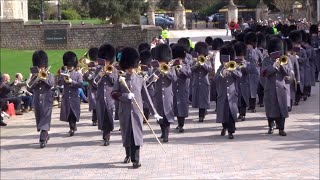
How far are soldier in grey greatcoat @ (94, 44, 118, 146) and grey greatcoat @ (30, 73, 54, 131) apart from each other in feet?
3.40

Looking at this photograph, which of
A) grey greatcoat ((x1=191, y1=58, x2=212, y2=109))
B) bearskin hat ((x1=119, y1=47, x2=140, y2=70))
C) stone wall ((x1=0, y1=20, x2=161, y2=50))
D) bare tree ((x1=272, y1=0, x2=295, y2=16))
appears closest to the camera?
bearskin hat ((x1=119, y1=47, x2=140, y2=70))

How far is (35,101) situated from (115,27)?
35508mm

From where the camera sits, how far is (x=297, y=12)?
6444 centimetres

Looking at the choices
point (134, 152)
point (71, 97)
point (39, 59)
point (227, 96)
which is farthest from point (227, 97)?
point (39, 59)

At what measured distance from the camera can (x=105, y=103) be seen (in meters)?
14.6

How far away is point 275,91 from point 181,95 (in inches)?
83.6

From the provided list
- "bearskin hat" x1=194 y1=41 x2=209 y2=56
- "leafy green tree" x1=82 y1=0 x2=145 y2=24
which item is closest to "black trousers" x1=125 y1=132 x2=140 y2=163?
"bearskin hat" x1=194 y1=41 x2=209 y2=56

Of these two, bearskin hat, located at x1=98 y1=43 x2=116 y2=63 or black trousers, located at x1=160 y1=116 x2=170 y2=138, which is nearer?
black trousers, located at x1=160 y1=116 x2=170 y2=138

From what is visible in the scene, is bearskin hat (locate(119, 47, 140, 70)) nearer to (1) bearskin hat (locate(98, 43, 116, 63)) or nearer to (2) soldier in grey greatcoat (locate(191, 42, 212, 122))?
(1) bearskin hat (locate(98, 43, 116, 63))

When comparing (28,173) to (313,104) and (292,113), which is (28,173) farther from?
(313,104)

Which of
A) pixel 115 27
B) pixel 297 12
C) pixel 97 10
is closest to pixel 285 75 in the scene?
pixel 115 27

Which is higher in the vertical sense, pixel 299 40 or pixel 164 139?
pixel 299 40

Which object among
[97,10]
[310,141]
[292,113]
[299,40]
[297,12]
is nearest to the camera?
[310,141]

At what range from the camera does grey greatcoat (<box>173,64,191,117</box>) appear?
15.7m
